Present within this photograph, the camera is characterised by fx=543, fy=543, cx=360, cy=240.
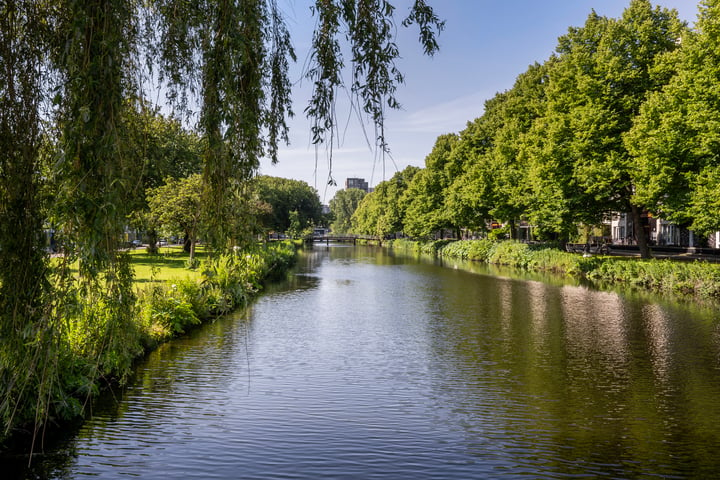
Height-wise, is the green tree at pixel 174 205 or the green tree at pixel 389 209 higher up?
the green tree at pixel 389 209

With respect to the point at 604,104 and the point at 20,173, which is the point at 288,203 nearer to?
the point at 604,104

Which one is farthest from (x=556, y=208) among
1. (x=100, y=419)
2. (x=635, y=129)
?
(x=100, y=419)

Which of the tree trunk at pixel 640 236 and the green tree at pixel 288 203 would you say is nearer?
the tree trunk at pixel 640 236

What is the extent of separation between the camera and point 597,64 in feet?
116

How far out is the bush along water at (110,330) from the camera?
488cm

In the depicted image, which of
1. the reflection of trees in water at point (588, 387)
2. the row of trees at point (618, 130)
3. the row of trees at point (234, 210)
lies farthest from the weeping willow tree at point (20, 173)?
the row of trees at point (618, 130)

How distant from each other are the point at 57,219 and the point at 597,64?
124ft

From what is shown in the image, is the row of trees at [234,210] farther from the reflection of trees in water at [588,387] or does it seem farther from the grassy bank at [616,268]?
the grassy bank at [616,268]

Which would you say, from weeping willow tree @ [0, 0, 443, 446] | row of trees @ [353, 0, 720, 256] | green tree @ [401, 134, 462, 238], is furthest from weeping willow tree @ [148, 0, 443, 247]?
→ green tree @ [401, 134, 462, 238]

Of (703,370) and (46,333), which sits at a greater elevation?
(46,333)

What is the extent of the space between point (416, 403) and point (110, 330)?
25.6 feet

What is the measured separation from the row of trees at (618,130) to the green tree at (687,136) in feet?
0.19

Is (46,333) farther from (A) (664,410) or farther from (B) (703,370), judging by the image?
(B) (703,370)

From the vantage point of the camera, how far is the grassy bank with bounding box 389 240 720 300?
26594 millimetres
